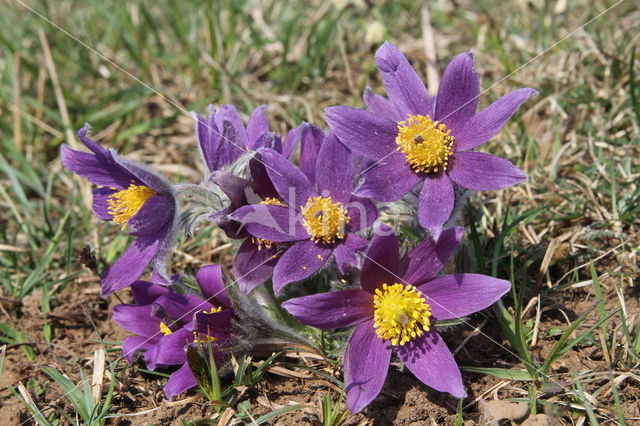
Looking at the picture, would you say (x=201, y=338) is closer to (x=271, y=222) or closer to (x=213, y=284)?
(x=213, y=284)

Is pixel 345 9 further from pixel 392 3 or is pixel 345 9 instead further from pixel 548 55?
pixel 548 55

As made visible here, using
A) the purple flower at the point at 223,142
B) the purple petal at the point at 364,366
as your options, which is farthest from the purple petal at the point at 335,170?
the purple petal at the point at 364,366

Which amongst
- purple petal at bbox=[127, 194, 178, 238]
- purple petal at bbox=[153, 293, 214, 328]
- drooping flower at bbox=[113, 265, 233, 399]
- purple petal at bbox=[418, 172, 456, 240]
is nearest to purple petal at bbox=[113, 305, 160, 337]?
drooping flower at bbox=[113, 265, 233, 399]

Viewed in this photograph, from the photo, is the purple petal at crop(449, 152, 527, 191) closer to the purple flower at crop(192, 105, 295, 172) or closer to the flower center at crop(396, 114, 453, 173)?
the flower center at crop(396, 114, 453, 173)

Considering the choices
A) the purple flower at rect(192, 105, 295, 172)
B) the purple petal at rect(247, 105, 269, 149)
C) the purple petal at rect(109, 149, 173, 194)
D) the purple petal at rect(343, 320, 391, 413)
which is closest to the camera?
the purple petal at rect(343, 320, 391, 413)

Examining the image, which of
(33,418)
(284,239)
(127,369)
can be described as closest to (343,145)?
(284,239)

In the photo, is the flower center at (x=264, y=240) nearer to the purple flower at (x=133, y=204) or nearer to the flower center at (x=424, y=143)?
the purple flower at (x=133, y=204)
